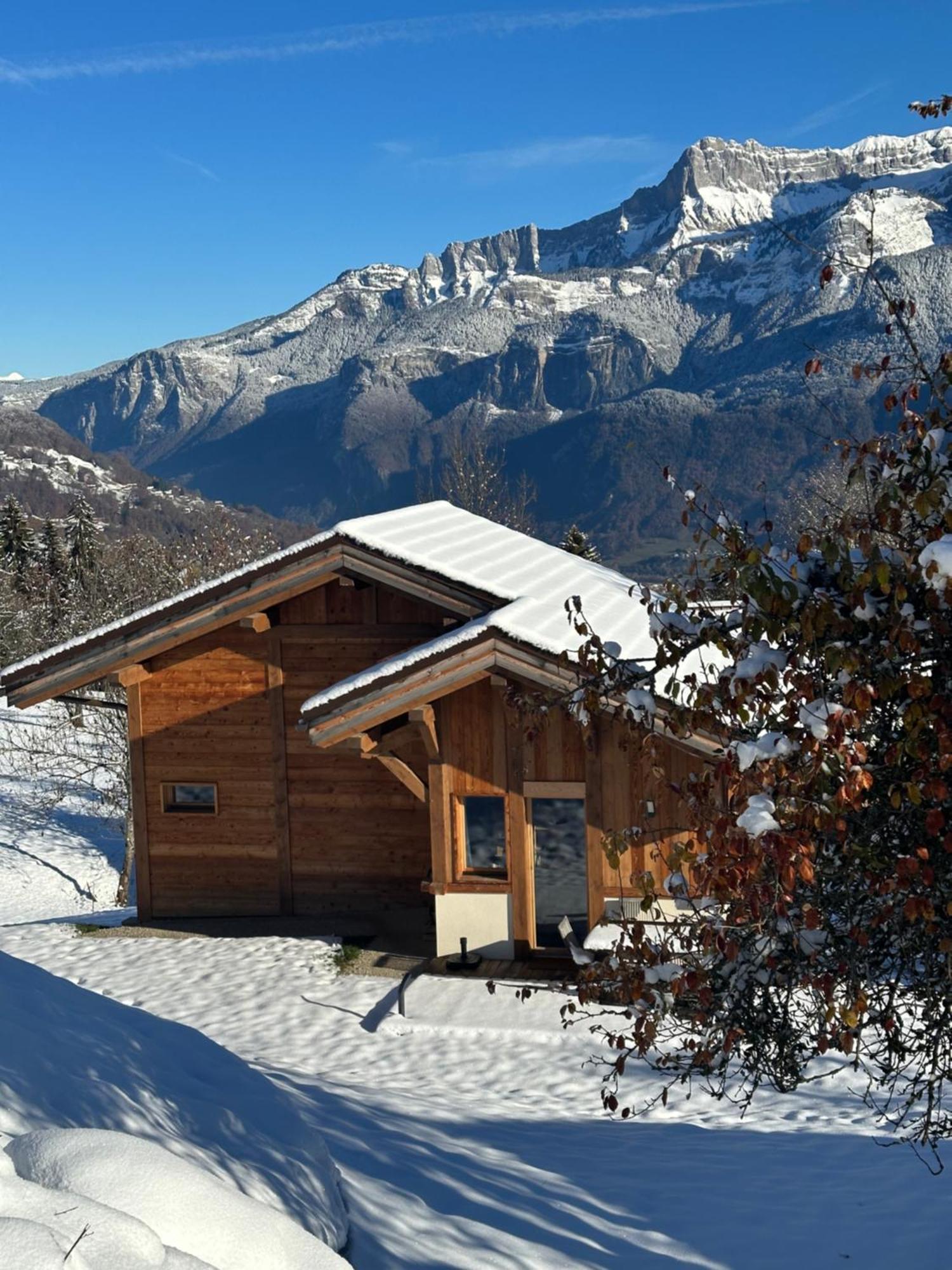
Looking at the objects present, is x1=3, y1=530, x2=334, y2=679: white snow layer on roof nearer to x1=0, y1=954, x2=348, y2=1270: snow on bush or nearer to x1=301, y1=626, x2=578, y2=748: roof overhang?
x1=301, y1=626, x2=578, y2=748: roof overhang

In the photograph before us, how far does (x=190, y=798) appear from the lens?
17.7 meters

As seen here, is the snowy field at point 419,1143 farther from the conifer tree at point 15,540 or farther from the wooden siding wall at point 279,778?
the conifer tree at point 15,540

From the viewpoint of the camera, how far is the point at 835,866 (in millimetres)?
5836

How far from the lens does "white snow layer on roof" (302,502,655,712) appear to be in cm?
1400

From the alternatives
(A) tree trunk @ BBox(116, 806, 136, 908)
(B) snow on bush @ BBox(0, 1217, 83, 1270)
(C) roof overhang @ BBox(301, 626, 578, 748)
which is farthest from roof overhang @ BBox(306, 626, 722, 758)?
(A) tree trunk @ BBox(116, 806, 136, 908)

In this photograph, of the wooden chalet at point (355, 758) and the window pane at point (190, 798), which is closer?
the wooden chalet at point (355, 758)

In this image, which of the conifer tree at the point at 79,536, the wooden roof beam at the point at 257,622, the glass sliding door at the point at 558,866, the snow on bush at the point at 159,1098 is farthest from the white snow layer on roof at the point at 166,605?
the conifer tree at the point at 79,536

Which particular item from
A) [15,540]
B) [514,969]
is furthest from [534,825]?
[15,540]

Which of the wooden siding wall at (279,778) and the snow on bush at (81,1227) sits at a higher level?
the wooden siding wall at (279,778)

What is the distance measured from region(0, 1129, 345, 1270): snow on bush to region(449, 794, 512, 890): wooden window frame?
9.30 meters

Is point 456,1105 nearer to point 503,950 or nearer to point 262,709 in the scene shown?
point 503,950

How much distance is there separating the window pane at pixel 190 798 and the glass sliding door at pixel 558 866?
5.40 m

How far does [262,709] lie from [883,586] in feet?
44.3

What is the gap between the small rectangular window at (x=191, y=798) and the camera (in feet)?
57.3
